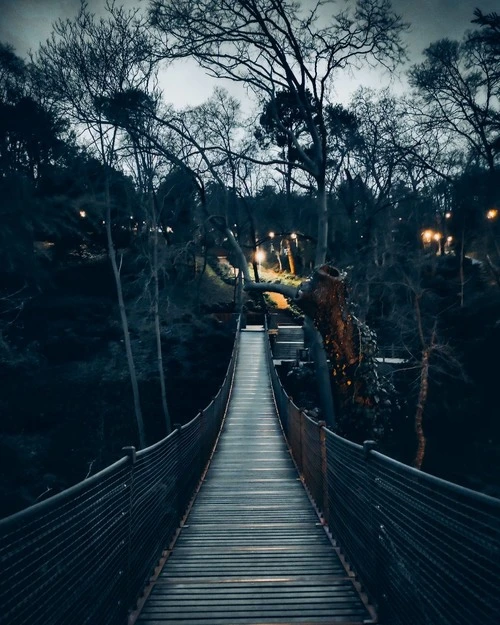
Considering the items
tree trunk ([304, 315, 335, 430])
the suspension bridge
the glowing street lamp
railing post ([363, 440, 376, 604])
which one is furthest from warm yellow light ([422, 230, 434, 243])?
railing post ([363, 440, 376, 604])

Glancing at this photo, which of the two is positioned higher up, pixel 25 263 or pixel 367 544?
pixel 25 263

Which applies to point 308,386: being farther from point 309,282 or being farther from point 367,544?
point 367,544

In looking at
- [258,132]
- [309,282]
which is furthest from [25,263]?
[309,282]

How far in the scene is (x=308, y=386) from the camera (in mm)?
17453

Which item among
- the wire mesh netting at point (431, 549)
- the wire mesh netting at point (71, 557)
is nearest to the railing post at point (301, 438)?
the wire mesh netting at point (431, 549)

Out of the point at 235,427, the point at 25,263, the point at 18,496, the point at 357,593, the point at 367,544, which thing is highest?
the point at 25,263

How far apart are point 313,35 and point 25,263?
14051 mm

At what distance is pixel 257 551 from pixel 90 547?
227cm

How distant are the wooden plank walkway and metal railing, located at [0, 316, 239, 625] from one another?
1.08 ft

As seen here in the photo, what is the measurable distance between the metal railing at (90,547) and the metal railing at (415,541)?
179 cm

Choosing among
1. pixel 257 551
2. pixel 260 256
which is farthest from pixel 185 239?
pixel 257 551

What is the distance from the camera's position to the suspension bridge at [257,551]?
1.86m

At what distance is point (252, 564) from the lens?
12.1ft

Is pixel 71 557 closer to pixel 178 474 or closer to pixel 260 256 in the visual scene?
pixel 178 474
